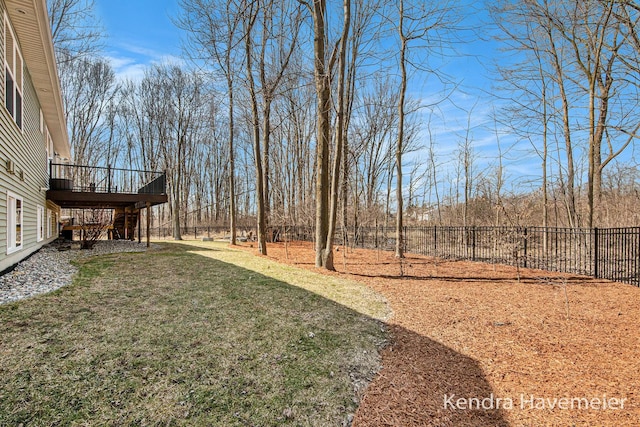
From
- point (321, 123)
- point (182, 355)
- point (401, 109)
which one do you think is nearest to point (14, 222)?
point (182, 355)

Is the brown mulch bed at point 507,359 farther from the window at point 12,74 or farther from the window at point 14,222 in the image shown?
the window at point 12,74

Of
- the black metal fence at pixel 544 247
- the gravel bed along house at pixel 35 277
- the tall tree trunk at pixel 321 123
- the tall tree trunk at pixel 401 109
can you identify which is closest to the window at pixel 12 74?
the gravel bed along house at pixel 35 277

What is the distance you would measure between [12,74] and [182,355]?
21.5ft

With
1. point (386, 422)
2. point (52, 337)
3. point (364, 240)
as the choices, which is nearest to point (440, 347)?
point (386, 422)

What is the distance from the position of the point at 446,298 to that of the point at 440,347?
193 cm

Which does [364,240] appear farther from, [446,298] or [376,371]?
[376,371]

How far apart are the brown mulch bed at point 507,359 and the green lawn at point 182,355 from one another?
0.43 meters

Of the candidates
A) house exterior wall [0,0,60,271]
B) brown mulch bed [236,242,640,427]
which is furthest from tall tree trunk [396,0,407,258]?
house exterior wall [0,0,60,271]

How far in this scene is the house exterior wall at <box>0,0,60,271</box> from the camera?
512 cm

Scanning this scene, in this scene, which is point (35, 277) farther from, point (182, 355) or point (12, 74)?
point (182, 355)

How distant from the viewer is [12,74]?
5.86 meters

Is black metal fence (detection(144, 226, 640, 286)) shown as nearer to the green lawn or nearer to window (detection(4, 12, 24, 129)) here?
the green lawn

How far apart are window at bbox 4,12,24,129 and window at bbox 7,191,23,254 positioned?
159 cm

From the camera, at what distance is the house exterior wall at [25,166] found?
5117 mm
